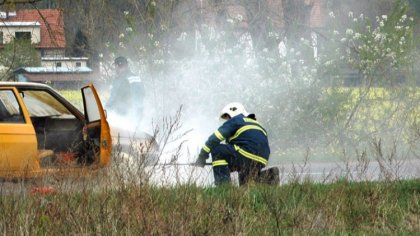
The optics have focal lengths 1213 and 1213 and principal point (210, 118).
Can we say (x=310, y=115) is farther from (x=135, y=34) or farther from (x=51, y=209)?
(x=51, y=209)

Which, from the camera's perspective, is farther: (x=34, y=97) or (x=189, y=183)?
(x=34, y=97)

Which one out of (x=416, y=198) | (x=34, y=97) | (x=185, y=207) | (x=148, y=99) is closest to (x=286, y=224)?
(x=185, y=207)

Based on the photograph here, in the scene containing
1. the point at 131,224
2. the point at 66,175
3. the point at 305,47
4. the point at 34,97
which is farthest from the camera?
the point at 305,47

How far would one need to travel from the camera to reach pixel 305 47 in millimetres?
25672

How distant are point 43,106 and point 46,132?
398 mm

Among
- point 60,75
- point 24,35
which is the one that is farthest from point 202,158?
point 60,75

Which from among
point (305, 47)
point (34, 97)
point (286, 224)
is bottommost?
point (286, 224)

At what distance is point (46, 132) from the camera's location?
46.0 feet

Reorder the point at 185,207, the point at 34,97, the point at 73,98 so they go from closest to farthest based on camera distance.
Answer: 1. the point at 185,207
2. the point at 34,97
3. the point at 73,98

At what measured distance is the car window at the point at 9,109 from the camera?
13.1 metres

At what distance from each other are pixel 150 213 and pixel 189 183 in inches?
91.0

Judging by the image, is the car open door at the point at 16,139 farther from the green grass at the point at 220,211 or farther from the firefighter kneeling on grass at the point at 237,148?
the green grass at the point at 220,211

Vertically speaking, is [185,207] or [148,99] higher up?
[148,99]

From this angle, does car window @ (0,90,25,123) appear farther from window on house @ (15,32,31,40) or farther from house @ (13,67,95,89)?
house @ (13,67,95,89)
